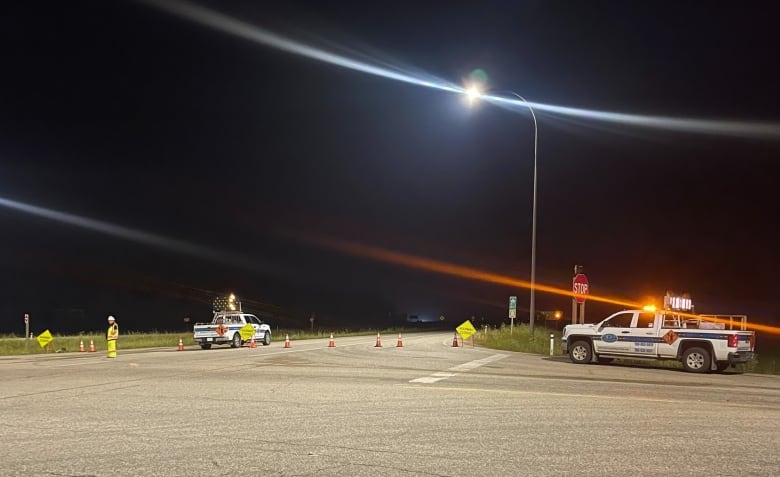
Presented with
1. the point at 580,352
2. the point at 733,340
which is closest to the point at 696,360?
the point at 733,340

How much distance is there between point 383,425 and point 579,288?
1969 cm

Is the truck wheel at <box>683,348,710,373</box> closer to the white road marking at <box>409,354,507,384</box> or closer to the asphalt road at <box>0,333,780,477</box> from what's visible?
the asphalt road at <box>0,333,780,477</box>

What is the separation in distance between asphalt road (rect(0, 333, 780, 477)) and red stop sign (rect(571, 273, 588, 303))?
10.4 metres

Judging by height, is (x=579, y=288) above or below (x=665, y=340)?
above

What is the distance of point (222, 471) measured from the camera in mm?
6422

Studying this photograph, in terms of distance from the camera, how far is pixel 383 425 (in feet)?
29.2


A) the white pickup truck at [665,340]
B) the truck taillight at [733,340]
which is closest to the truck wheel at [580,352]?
the white pickup truck at [665,340]

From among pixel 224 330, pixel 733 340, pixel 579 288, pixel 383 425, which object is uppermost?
pixel 579 288

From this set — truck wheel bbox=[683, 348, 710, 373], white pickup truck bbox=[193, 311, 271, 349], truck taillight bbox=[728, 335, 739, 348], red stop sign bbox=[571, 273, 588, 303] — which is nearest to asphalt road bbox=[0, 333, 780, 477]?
truck taillight bbox=[728, 335, 739, 348]

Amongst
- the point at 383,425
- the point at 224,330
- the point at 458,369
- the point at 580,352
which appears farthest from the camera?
the point at 224,330

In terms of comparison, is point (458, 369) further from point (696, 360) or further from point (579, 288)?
point (579, 288)

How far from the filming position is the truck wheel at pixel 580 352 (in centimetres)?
2100

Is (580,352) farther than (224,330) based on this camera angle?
No

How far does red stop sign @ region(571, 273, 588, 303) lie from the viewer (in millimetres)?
26781
